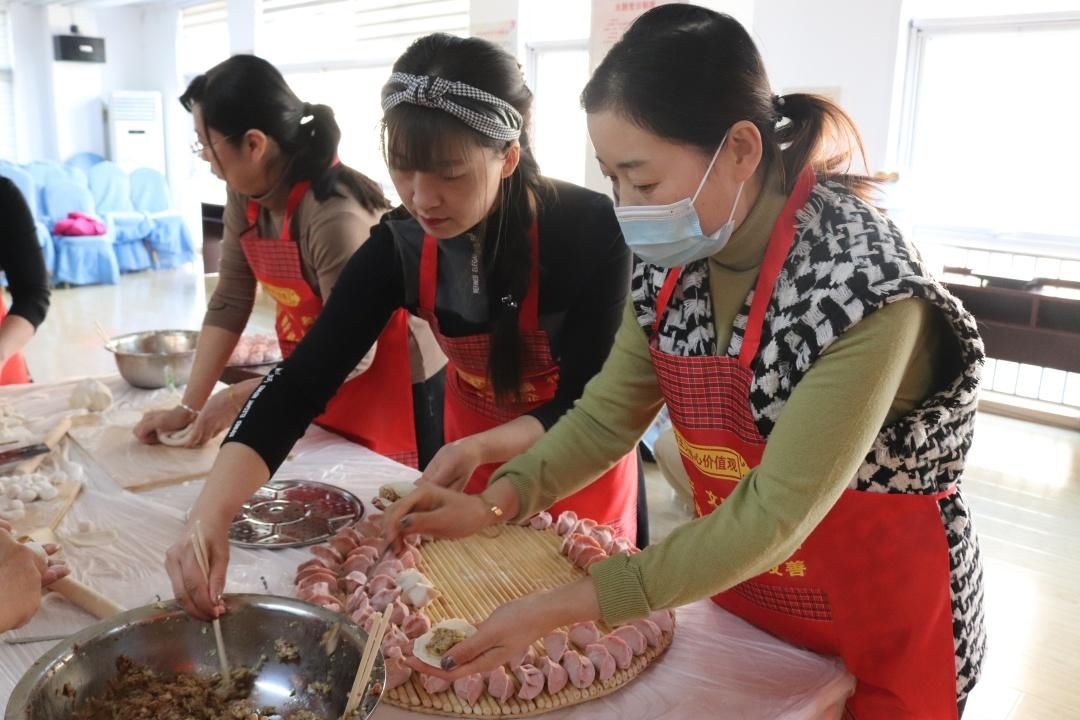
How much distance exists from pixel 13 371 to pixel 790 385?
243cm

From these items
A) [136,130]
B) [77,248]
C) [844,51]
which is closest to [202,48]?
[136,130]

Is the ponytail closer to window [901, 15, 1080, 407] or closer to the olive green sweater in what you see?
the olive green sweater

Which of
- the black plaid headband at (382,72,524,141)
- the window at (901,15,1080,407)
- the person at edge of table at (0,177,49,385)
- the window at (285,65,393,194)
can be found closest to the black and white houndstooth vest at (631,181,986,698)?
the black plaid headband at (382,72,524,141)

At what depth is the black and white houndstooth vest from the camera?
0.94m

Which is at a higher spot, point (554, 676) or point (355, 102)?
point (355, 102)

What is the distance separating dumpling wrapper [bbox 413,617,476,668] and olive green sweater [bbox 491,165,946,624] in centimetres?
20

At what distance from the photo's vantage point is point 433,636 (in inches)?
42.2

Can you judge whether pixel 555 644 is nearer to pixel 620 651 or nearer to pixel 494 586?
pixel 620 651

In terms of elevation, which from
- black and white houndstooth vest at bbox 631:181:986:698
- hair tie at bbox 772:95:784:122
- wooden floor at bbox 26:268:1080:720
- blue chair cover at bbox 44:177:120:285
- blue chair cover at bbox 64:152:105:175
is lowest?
wooden floor at bbox 26:268:1080:720

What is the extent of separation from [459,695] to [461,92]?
34.8 inches

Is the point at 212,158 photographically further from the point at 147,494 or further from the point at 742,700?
the point at 742,700

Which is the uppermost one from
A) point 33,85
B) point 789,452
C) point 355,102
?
point 33,85

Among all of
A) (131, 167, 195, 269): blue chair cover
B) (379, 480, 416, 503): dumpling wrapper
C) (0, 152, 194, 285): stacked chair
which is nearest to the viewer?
(379, 480, 416, 503): dumpling wrapper

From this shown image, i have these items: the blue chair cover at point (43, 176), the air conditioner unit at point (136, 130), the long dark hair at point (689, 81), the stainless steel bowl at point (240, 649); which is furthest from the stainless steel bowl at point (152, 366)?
the air conditioner unit at point (136, 130)
